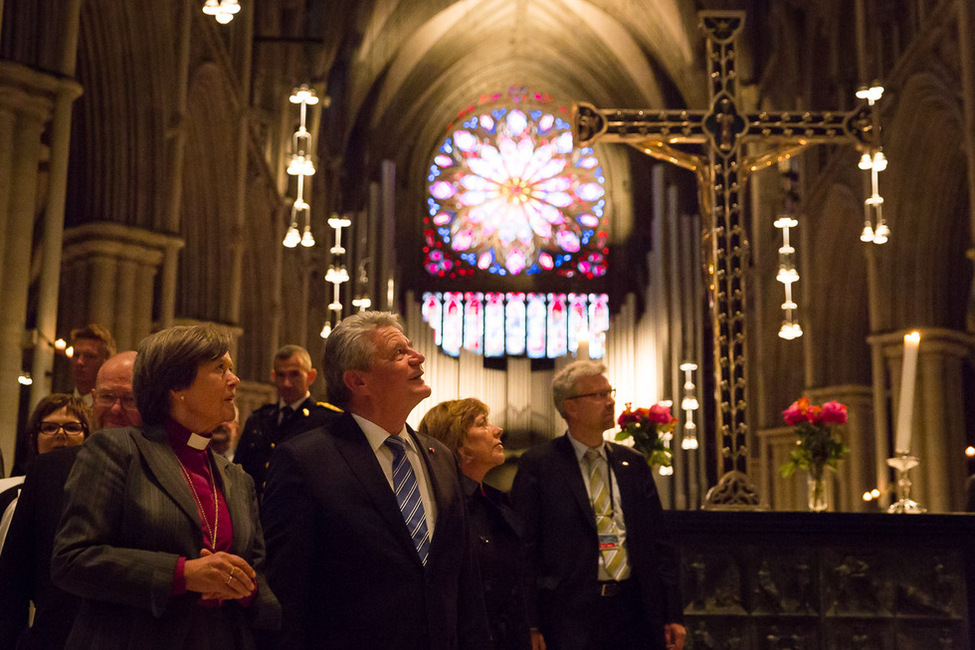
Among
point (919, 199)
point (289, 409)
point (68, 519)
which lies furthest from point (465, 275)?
point (68, 519)

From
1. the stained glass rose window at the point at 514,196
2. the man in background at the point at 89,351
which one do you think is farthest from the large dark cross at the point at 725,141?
the stained glass rose window at the point at 514,196

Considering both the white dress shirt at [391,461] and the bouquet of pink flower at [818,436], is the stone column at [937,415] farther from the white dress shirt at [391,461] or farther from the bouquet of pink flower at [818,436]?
the white dress shirt at [391,461]

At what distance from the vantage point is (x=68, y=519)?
207cm

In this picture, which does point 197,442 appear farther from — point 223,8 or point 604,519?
point 223,8

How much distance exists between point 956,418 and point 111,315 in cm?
738

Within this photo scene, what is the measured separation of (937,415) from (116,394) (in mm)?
9541

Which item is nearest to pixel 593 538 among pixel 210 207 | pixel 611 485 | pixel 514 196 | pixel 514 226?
pixel 611 485

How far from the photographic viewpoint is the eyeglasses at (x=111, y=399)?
2760 millimetres

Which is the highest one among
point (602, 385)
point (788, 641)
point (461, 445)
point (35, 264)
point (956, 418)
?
point (35, 264)

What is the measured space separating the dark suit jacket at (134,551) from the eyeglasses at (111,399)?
551mm

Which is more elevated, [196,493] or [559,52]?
[559,52]

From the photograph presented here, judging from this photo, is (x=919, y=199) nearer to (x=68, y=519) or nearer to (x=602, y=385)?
(x=602, y=385)

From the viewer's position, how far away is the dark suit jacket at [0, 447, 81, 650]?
241 centimetres

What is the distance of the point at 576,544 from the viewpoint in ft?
12.5
